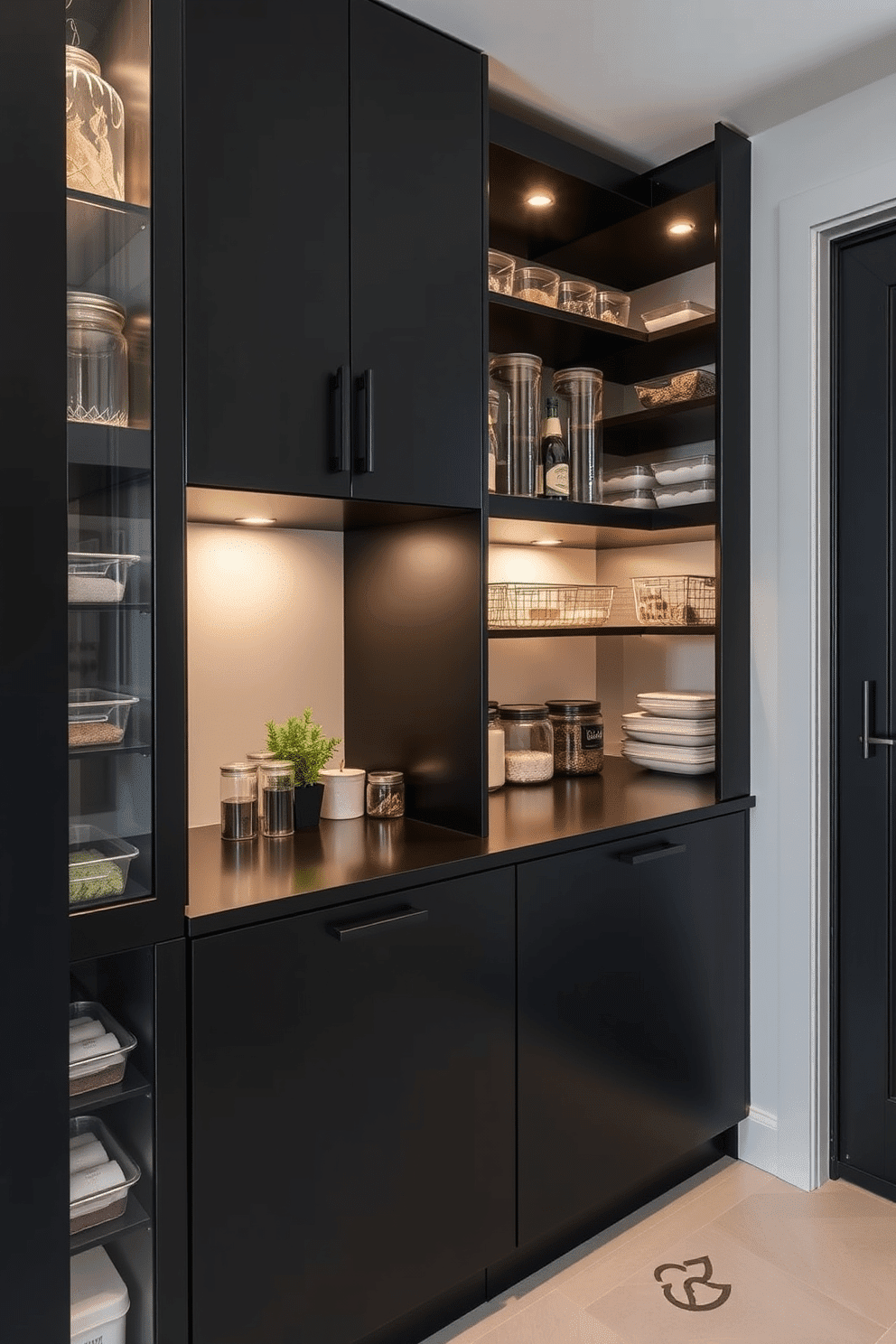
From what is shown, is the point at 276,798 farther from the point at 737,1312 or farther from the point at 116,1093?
the point at 737,1312

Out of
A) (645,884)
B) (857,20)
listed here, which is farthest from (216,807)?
(857,20)

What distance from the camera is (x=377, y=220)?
1729 millimetres

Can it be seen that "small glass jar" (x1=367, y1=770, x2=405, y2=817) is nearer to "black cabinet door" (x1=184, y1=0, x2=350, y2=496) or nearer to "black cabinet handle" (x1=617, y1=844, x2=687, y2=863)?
"black cabinet handle" (x1=617, y1=844, x2=687, y2=863)

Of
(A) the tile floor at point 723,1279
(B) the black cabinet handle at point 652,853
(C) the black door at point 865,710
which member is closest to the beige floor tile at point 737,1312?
(A) the tile floor at point 723,1279

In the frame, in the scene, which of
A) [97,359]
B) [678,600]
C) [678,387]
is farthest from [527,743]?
[97,359]

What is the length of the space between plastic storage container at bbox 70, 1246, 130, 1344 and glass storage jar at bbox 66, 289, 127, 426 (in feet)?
4.03

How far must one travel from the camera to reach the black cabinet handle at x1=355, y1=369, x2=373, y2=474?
167 cm

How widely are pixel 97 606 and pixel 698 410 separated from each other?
5.40 feet

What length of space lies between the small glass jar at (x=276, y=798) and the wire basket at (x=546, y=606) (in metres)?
0.68

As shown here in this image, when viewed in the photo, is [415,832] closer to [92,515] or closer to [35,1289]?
[92,515]

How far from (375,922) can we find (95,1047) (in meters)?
0.47

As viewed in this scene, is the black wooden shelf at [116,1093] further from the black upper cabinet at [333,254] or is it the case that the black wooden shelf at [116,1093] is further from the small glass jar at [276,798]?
the black upper cabinet at [333,254]

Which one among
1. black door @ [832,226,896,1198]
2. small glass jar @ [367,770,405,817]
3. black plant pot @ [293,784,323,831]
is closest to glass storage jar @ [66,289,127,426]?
black plant pot @ [293,784,323,831]

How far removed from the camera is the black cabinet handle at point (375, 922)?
4.99 feet
